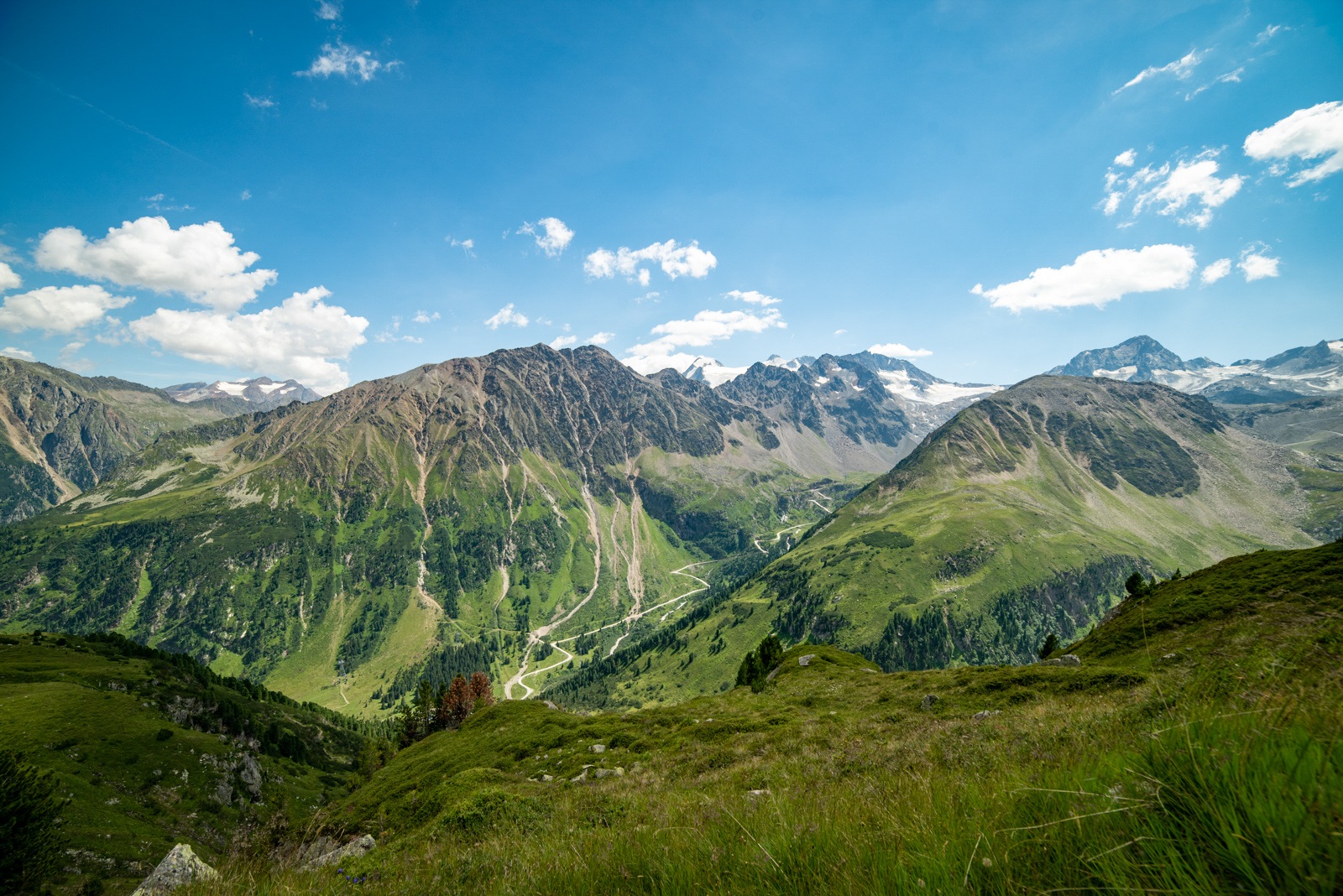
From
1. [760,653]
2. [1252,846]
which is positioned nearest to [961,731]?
[1252,846]

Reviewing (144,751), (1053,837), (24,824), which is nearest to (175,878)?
(24,824)

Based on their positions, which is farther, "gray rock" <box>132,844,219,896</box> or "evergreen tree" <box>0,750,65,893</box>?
"evergreen tree" <box>0,750,65,893</box>

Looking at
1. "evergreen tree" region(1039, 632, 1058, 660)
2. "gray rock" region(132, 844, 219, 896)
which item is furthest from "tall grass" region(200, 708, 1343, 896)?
"evergreen tree" region(1039, 632, 1058, 660)

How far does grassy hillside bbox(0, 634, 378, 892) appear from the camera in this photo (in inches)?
2277

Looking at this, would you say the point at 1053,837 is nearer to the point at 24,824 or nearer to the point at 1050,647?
the point at 24,824

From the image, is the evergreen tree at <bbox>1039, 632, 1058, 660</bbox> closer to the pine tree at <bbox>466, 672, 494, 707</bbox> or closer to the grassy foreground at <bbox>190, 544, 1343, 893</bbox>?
the grassy foreground at <bbox>190, 544, 1343, 893</bbox>

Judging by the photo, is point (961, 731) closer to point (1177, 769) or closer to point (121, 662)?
point (1177, 769)

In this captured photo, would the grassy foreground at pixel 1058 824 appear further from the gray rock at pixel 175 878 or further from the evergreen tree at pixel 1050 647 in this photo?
the evergreen tree at pixel 1050 647

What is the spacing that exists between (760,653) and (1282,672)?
73.0 m

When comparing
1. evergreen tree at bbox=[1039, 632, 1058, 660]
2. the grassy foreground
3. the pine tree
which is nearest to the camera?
the grassy foreground

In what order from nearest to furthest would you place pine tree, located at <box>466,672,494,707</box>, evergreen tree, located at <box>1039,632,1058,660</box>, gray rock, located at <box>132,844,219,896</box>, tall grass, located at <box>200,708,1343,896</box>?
tall grass, located at <box>200,708,1343,896</box>
gray rock, located at <box>132,844,219,896</box>
evergreen tree, located at <box>1039,632,1058,660</box>
pine tree, located at <box>466,672,494,707</box>

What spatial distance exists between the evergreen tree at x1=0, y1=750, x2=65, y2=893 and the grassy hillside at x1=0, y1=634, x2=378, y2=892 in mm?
30315

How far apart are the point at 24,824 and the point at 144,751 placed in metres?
95.9

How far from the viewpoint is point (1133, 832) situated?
2285 mm
